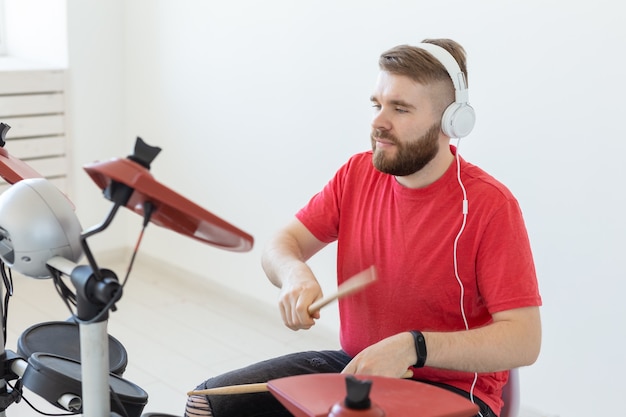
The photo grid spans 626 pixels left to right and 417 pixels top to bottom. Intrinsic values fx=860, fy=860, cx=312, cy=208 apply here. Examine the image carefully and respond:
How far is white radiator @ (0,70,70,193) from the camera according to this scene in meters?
3.66

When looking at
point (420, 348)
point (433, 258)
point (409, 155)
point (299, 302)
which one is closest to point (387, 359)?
point (420, 348)

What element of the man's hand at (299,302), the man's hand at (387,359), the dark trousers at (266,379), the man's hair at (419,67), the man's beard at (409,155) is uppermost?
the man's hair at (419,67)

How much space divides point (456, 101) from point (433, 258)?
1.04ft

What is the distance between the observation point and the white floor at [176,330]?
9.47 feet

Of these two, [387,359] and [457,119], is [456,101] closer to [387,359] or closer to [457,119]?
[457,119]

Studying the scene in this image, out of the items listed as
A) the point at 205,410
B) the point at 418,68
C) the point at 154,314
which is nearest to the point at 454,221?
the point at 418,68

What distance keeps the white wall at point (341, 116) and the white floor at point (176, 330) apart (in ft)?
0.33

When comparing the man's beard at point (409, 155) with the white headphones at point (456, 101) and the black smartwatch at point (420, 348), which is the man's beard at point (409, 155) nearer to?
the white headphones at point (456, 101)

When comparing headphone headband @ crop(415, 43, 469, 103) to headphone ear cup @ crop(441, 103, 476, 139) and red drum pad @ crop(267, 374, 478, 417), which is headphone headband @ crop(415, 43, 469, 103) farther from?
red drum pad @ crop(267, 374, 478, 417)

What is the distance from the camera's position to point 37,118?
12.3 ft

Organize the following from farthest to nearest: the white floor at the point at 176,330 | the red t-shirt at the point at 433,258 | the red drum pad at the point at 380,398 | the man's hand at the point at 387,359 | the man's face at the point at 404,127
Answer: the white floor at the point at 176,330 → the man's face at the point at 404,127 → the red t-shirt at the point at 433,258 → the man's hand at the point at 387,359 → the red drum pad at the point at 380,398

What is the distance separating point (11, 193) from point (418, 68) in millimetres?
831

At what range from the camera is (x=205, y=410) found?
5.54 feet

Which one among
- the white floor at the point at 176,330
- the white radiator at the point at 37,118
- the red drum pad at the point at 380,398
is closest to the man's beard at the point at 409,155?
the red drum pad at the point at 380,398
